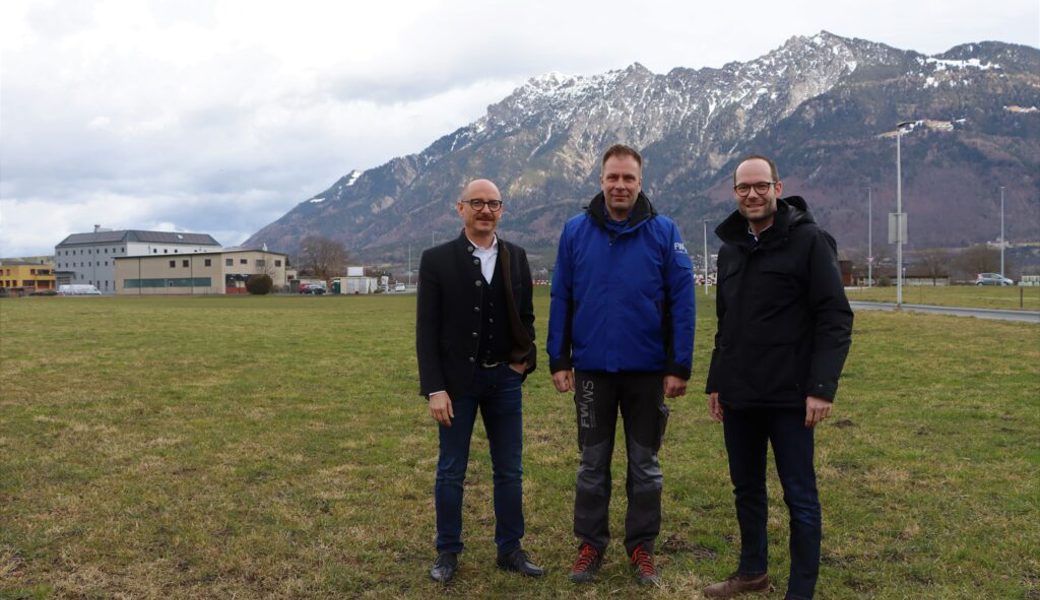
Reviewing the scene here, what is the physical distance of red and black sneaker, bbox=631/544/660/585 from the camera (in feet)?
15.2

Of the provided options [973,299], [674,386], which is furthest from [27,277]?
[674,386]

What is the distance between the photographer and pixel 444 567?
4797mm

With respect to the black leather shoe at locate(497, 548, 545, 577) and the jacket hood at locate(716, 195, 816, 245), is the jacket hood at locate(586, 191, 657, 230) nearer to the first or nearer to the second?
the jacket hood at locate(716, 195, 816, 245)

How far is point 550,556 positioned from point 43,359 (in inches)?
626

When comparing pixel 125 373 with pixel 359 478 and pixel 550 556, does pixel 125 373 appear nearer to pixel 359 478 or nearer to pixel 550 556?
pixel 359 478

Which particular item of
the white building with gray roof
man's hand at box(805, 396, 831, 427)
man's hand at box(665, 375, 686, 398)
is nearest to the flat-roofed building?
the white building with gray roof

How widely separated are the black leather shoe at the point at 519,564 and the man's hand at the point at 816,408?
6.37 feet

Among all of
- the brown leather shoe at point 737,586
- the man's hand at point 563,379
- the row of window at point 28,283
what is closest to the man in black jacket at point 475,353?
the man's hand at point 563,379

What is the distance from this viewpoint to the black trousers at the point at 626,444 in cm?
465

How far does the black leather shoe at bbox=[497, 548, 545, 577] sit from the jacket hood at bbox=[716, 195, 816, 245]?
92.3 inches

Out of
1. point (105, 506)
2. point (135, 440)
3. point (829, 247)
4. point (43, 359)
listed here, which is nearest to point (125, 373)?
point (43, 359)

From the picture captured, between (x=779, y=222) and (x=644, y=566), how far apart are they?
7.32 ft

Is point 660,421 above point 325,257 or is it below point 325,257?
below

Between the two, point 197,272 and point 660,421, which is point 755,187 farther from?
point 197,272
